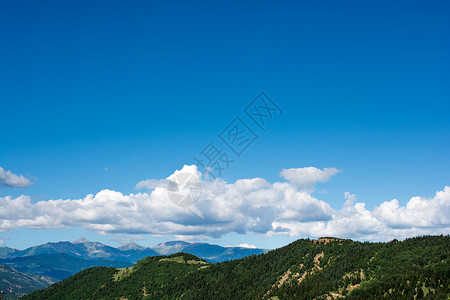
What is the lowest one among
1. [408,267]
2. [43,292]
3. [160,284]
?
[43,292]

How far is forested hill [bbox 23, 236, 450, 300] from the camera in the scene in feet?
176

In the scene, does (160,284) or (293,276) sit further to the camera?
(160,284)

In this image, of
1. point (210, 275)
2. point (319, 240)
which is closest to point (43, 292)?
point (210, 275)

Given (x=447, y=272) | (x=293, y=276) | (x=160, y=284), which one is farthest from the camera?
(x=160, y=284)

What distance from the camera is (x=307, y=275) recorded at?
76938 mm

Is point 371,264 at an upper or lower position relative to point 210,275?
upper

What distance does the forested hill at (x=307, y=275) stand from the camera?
53625mm

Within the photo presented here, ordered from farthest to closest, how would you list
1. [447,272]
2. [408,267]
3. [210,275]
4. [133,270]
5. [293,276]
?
[133,270], [210,275], [293,276], [408,267], [447,272]

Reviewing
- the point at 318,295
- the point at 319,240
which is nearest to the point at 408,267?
the point at 318,295

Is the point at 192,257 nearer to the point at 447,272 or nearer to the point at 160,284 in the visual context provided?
the point at 160,284

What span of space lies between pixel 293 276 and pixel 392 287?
1202 inches

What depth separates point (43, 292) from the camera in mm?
171125

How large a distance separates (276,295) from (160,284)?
61.3 m

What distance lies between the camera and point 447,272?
52.3 metres
